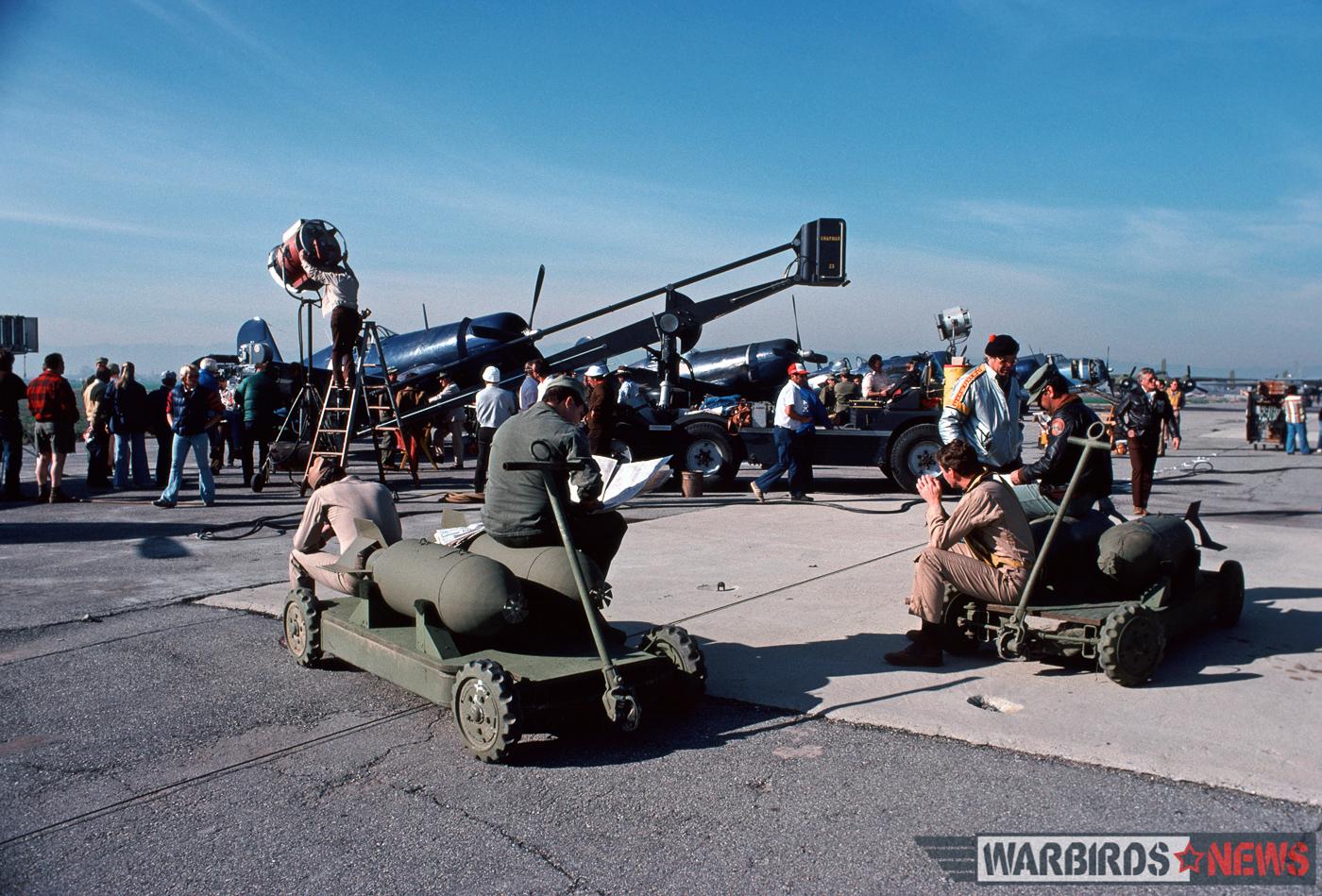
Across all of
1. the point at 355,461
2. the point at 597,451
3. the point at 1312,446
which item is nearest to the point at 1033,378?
the point at 597,451

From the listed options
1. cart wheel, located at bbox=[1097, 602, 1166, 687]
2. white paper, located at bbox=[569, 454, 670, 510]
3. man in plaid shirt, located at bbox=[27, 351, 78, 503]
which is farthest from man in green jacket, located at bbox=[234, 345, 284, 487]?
cart wheel, located at bbox=[1097, 602, 1166, 687]

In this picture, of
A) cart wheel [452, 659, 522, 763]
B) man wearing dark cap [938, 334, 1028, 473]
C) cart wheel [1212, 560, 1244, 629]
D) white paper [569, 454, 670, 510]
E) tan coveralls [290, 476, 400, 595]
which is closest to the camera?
cart wheel [452, 659, 522, 763]

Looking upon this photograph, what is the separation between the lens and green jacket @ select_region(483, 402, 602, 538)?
440 centimetres

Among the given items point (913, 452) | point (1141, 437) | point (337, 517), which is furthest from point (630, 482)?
point (913, 452)

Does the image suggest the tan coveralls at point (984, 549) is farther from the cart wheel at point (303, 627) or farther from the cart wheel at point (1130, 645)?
the cart wheel at point (303, 627)

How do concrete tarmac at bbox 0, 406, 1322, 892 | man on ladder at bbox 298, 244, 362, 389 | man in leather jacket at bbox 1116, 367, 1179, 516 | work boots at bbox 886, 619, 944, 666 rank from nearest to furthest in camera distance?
Answer: concrete tarmac at bbox 0, 406, 1322, 892, work boots at bbox 886, 619, 944, 666, man in leather jacket at bbox 1116, 367, 1179, 516, man on ladder at bbox 298, 244, 362, 389

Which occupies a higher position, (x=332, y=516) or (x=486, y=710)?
(x=332, y=516)

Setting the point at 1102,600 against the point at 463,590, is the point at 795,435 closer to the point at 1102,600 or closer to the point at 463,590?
the point at 1102,600

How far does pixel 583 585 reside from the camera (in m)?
4.17

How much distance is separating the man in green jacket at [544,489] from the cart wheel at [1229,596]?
3.47 meters

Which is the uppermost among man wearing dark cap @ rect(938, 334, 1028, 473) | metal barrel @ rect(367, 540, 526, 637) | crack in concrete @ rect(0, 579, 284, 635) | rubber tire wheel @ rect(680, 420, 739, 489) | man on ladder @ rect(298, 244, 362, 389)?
man on ladder @ rect(298, 244, 362, 389)

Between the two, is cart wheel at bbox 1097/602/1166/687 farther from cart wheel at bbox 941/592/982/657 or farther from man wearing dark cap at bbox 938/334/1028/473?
man wearing dark cap at bbox 938/334/1028/473

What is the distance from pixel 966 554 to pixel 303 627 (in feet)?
11.3

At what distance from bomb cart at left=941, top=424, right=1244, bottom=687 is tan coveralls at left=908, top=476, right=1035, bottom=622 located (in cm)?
10
